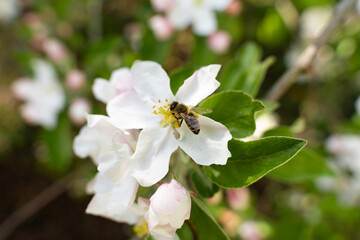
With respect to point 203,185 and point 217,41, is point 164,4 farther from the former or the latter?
point 203,185

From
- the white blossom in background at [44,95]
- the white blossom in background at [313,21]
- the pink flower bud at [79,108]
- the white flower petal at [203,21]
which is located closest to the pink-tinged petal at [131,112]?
the white flower petal at [203,21]

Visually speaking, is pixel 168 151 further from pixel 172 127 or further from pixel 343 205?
pixel 343 205

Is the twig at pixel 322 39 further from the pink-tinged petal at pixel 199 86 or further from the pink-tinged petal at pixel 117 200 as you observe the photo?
the pink-tinged petal at pixel 117 200

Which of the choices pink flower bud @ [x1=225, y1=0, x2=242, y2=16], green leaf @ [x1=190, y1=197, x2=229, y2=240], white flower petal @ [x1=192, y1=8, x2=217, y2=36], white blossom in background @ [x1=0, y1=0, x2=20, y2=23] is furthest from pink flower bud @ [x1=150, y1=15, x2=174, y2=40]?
white blossom in background @ [x1=0, y1=0, x2=20, y2=23]

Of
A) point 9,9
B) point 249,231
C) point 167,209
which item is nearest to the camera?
point 167,209

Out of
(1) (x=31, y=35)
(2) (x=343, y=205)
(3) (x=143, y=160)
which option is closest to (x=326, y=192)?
(2) (x=343, y=205)

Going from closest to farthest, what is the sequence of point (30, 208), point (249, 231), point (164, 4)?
point (164, 4) → point (249, 231) → point (30, 208)

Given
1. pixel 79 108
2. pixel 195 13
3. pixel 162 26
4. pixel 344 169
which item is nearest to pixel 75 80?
pixel 79 108
